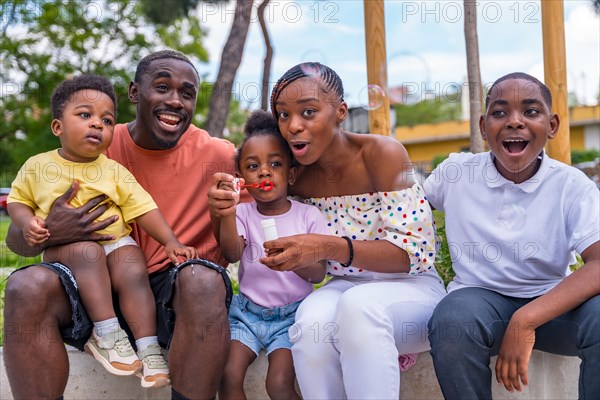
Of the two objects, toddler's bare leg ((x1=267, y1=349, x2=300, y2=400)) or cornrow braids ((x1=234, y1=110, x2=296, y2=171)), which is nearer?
toddler's bare leg ((x1=267, y1=349, x2=300, y2=400))

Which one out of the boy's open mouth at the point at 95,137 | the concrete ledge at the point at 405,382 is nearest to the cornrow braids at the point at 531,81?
the concrete ledge at the point at 405,382

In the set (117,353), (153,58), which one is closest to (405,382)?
(117,353)

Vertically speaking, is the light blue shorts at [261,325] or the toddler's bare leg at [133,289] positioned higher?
the toddler's bare leg at [133,289]

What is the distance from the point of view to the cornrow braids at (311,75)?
2545 mm

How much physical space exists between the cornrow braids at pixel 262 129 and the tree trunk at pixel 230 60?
475 cm

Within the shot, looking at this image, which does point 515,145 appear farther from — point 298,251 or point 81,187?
point 81,187

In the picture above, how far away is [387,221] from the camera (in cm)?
248

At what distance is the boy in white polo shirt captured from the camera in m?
2.13

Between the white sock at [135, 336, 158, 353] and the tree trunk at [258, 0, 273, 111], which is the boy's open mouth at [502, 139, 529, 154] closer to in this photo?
the white sock at [135, 336, 158, 353]

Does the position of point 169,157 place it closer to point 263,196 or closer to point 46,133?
point 263,196

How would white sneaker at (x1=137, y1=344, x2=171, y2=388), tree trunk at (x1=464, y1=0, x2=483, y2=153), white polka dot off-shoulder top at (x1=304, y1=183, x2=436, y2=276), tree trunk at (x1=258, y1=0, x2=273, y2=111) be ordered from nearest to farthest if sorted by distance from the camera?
white sneaker at (x1=137, y1=344, x2=171, y2=388) < white polka dot off-shoulder top at (x1=304, y1=183, x2=436, y2=276) < tree trunk at (x1=464, y1=0, x2=483, y2=153) < tree trunk at (x1=258, y1=0, x2=273, y2=111)

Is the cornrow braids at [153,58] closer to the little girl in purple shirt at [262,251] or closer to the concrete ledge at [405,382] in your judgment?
the little girl in purple shirt at [262,251]

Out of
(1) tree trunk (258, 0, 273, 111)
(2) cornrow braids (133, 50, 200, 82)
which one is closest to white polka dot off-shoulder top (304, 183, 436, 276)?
(2) cornrow braids (133, 50, 200, 82)

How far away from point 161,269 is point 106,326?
421 millimetres
